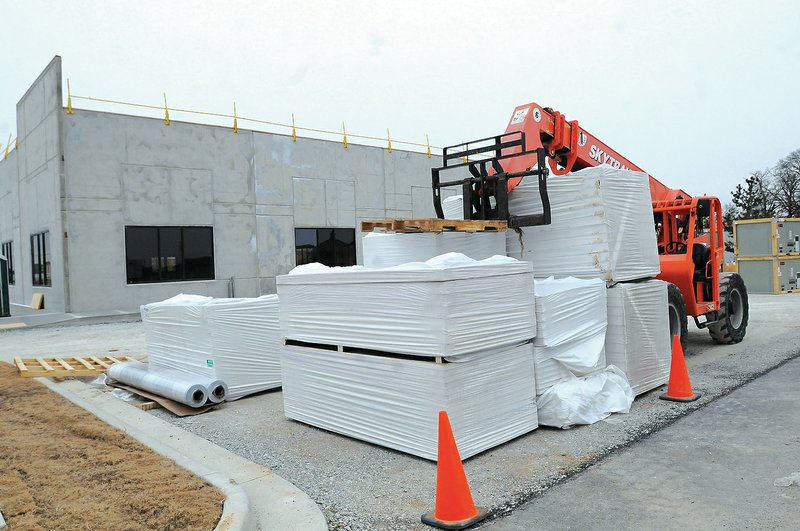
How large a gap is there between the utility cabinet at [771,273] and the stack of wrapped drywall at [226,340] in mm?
19025

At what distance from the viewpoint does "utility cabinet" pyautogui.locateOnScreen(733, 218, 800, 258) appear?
2042 centimetres

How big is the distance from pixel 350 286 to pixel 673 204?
7041mm

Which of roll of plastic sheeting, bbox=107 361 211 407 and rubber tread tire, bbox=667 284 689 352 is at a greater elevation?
rubber tread tire, bbox=667 284 689 352

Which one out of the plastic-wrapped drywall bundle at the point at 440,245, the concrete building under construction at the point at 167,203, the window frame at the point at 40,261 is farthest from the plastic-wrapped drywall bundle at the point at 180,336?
the window frame at the point at 40,261

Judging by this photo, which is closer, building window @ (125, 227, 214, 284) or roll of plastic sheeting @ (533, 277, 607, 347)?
roll of plastic sheeting @ (533, 277, 607, 347)

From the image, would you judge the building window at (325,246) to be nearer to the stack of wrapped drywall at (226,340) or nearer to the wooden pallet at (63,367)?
the wooden pallet at (63,367)

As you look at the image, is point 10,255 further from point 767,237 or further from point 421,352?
point 767,237

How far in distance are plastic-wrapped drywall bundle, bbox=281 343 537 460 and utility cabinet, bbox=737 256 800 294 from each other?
18.7 m

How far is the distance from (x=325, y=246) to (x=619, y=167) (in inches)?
558

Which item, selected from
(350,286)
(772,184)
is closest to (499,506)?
(350,286)

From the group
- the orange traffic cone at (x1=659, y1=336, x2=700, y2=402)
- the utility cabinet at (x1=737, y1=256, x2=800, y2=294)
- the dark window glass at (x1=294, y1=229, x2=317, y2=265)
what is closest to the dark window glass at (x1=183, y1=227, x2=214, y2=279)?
the dark window glass at (x1=294, y1=229, x2=317, y2=265)

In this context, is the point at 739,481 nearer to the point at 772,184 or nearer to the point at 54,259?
the point at 54,259

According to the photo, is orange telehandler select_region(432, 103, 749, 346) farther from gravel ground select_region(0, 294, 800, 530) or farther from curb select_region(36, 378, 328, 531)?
curb select_region(36, 378, 328, 531)

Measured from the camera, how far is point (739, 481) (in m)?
4.30
